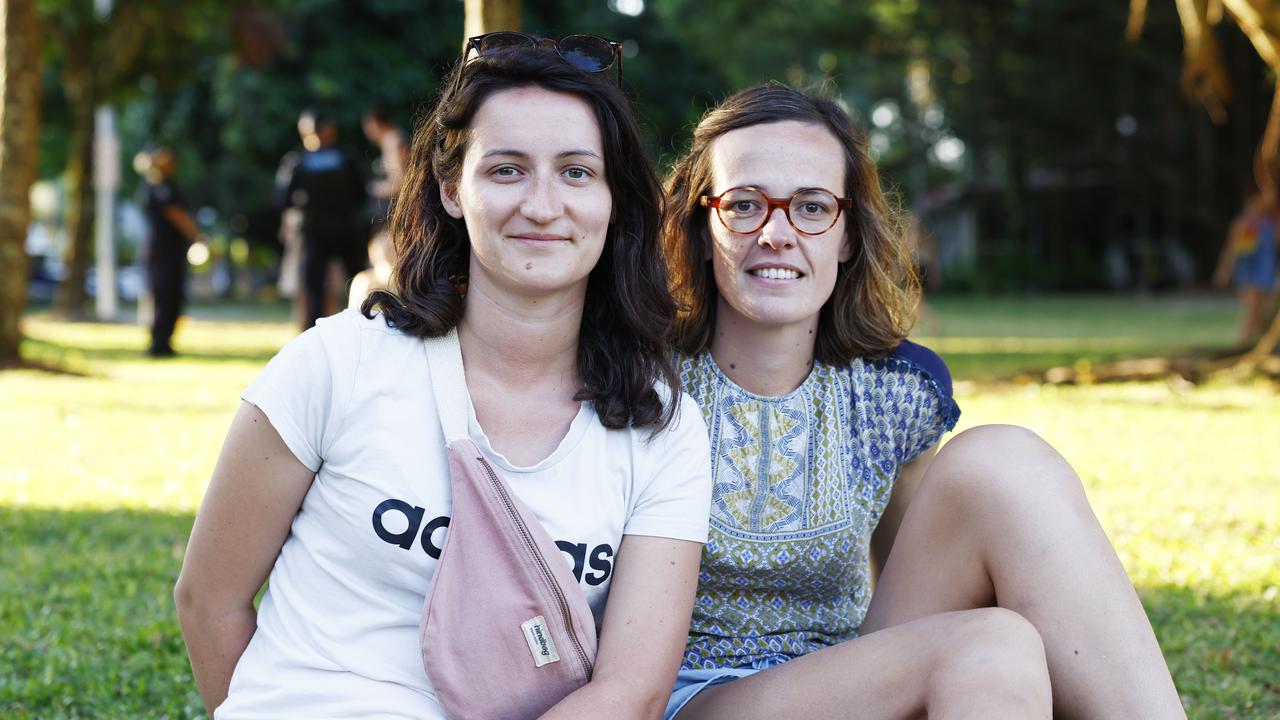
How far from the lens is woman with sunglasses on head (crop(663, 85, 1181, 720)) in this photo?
2.36m

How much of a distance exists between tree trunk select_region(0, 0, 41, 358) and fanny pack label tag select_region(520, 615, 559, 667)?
411 inches

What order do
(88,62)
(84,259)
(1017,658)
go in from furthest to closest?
(84,259), (88,62), (1017,658)

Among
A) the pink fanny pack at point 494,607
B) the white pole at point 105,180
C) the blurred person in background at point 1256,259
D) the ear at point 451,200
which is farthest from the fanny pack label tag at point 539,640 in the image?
the white pole at point 105,180

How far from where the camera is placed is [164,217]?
522 inches

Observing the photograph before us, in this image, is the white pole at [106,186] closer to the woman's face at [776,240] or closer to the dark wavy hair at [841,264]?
the dark wavy hair at [841,264]

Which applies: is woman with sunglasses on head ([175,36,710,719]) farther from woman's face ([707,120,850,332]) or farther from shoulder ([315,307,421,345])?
woman's face ([707,120,850,332])

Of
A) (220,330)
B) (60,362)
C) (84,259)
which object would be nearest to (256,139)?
(84,259)

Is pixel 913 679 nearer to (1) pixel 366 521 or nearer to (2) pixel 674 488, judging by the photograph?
(2) pixel 674 488

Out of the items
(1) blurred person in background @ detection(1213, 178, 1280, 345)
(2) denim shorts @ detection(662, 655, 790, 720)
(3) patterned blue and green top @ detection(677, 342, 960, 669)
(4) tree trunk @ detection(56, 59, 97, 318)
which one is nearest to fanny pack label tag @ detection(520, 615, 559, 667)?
(2) denim shorts @ detection(662, 655, 790, 720)

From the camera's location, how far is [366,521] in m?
2.07

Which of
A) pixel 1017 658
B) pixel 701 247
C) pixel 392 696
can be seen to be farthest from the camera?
pixel 701 247

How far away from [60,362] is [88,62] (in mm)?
8845

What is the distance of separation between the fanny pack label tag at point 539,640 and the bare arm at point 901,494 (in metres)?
1.03

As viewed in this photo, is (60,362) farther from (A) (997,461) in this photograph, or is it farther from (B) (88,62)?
(A) (997,461)
